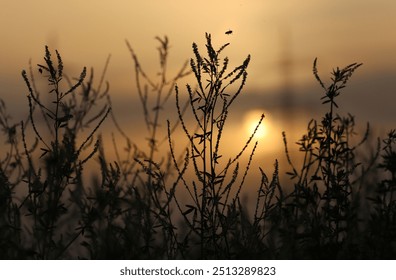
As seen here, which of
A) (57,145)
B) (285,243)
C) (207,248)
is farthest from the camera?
(285,243)

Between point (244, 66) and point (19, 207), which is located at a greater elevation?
point (244, 66)

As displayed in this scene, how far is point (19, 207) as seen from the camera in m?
6.21

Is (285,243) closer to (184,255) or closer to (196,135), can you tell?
(184,255)

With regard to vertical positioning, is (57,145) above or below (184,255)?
above

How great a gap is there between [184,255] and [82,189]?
3.37 ft

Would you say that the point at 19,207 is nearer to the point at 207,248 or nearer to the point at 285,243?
the point at 207,248

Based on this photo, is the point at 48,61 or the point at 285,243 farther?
the point at 285,243

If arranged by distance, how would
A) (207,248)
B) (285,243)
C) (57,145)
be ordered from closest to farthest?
(57,145) → (207,248) → (285,243)
